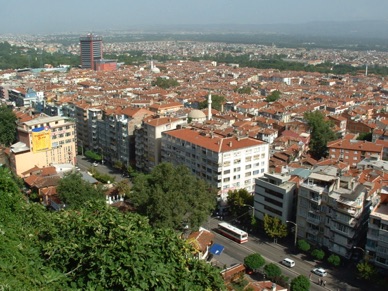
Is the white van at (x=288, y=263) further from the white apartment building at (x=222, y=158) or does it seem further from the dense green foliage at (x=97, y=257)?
the dense green foliage at (x=97, y=257)

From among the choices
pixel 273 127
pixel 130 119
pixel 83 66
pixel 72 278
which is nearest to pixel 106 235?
pixel 72 278

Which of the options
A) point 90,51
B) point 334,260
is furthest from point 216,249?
point 90,51

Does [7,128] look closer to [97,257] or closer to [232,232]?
[232,232]

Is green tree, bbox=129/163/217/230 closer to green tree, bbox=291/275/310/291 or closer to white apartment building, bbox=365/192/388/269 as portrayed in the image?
green tree, bbox=291/275/310/291

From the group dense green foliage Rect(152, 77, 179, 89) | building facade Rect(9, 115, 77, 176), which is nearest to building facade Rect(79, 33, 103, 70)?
dense green foliage Rect(152, 77, 179, 89)

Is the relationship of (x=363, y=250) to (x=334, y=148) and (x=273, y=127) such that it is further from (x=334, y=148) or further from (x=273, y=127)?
(x=273, y=127)

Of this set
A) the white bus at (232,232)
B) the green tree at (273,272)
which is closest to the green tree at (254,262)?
the green tree at (273,272)

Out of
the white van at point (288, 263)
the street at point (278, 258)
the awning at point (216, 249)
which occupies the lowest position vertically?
the street at point (278, 258)

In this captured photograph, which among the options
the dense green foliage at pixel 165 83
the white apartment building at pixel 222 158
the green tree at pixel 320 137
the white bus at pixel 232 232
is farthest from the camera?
the dense green foliage at pixel 165 83
